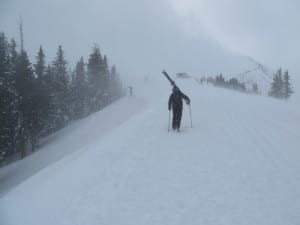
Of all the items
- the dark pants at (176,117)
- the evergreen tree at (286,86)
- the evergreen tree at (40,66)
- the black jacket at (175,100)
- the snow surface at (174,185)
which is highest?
the evergreen tree at (40,66)

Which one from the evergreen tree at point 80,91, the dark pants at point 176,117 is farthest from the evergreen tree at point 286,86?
the dark pants at point 176,117

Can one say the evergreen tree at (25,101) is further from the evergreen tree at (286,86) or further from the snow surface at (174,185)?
→ the evergreen tree at (286,86)

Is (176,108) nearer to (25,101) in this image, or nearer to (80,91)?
(25,101)

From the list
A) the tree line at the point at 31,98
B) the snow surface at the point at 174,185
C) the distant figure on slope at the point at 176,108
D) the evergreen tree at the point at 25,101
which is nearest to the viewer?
the snow surface at the point at 174,185

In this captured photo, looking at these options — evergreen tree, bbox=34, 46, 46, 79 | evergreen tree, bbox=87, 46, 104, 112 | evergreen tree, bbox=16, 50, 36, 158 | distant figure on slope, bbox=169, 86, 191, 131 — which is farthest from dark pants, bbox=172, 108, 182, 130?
evergreen tree, bbox=87, 46, 104, 112

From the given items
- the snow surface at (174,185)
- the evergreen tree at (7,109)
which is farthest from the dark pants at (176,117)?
the evergreen tree at (7,109)

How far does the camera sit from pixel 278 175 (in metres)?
6.95

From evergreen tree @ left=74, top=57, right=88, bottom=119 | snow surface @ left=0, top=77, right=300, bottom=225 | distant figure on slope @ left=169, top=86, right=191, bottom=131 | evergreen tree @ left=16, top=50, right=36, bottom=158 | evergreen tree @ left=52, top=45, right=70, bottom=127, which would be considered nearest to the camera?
snow surface @ left=0, top=77, right=300, bottom=225

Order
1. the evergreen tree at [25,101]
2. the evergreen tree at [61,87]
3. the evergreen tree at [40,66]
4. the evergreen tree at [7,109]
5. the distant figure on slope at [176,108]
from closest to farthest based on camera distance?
the distant figure on slope at [176,108], the evergreen tree at [7,109], the evergreen tree at [25,101], the evergreen tree at [40,66], the evergreen tree at [61,87]

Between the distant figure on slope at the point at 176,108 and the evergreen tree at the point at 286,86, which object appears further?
the evergreen tree at the point at 286,86

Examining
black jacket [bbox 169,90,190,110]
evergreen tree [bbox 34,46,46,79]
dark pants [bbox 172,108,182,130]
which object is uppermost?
evergreen tree [bbox 34,46,46,79]

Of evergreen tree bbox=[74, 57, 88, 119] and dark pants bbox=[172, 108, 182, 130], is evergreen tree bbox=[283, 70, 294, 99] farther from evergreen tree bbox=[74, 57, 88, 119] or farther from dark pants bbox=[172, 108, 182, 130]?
dark pants bbox=[172, 108, 182, 130]

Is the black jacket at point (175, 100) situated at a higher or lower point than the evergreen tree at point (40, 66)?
lower

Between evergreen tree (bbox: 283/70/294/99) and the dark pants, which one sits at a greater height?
evergreen tree (bbox: 283/70/294/99)
